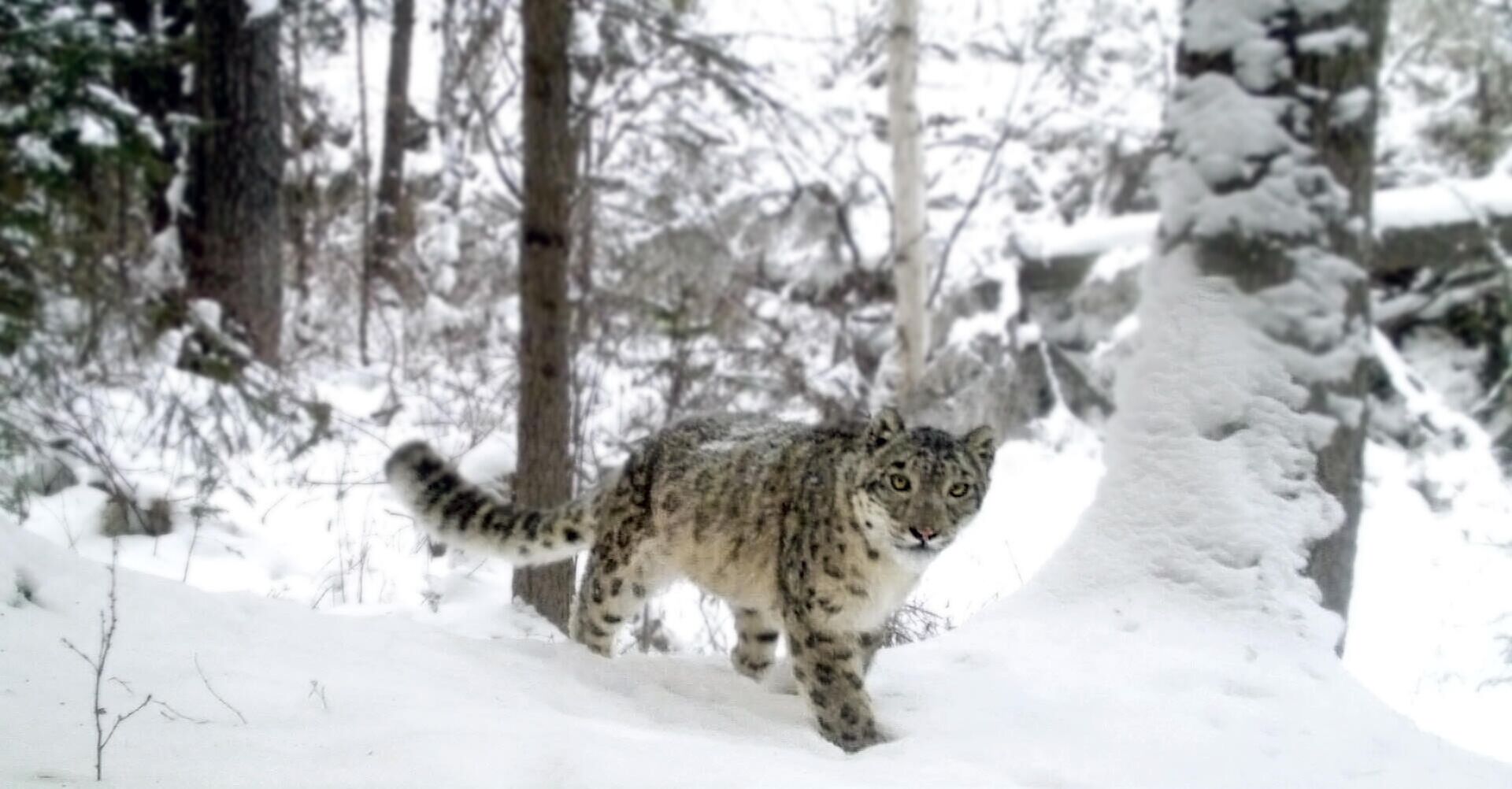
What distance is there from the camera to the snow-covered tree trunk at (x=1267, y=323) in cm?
422

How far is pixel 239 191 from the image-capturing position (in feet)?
34.2

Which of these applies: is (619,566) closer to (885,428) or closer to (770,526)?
(770,526)

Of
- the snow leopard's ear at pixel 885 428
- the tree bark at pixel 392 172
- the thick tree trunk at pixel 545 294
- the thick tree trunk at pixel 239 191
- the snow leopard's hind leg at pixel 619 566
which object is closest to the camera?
the snow leopard's ear at pixel 885 428

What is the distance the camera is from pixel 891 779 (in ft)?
9.50

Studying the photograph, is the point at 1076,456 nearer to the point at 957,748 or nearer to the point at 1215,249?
the point at 1215,249

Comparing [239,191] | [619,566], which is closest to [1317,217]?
[619,566]

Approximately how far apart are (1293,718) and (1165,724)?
1.38 ft

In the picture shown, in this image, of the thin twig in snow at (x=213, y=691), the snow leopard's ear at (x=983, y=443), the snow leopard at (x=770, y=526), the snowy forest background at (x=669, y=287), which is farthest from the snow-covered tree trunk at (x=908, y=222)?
the thin twig in snow at (x=213, y=691)

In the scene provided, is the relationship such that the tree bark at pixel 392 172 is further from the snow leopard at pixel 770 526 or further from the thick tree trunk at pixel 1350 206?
the thick tree trunk at pixel 1350 206

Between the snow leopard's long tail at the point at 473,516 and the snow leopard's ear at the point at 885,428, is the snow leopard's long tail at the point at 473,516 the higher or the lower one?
the lower one

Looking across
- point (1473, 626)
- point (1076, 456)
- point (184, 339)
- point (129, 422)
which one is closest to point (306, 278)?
point (129, 422)

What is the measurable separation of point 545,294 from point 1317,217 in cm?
385

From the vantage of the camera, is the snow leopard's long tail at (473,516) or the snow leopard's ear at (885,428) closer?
the snow leopard's ear at (885,428)

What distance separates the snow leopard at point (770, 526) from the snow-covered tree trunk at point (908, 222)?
7.12 metres
